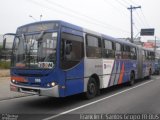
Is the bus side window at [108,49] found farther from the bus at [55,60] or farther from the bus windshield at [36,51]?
the bus windshield at [36,51]

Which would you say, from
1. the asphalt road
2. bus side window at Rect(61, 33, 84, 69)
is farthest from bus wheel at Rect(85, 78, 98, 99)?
bus side window at Rect(61, 33, 84, 69)

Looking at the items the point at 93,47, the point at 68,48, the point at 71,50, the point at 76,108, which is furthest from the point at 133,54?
the point at 76,108

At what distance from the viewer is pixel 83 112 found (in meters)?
9.71

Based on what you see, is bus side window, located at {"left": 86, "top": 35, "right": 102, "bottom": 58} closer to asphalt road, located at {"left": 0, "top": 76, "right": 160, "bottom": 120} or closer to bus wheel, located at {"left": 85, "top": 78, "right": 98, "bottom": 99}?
bus wheel, located at {"left": 85, "top": 78, "right": 98, "bottom": 99}

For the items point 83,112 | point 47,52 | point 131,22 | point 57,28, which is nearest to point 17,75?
point 47,52

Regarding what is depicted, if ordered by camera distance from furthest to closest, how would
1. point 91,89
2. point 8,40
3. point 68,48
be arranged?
point 91,89
point 8,40
point 68,48

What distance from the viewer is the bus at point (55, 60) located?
10203 mm

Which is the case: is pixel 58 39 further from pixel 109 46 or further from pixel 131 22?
pixel 131 22

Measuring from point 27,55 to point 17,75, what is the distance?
976 millimetres

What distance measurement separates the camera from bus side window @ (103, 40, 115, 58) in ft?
47.8

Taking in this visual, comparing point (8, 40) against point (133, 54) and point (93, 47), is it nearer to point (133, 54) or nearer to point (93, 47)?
point (93, 47)

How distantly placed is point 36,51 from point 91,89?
3.60 m

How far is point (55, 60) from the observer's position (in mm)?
10156

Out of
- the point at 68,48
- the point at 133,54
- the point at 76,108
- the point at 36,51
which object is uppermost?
the point at 68,48
